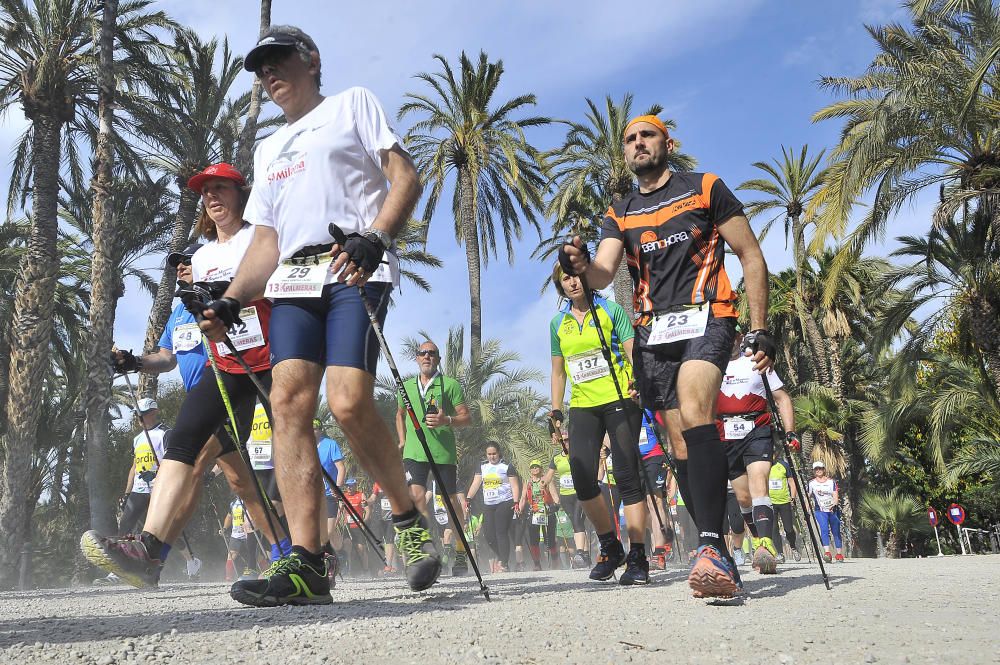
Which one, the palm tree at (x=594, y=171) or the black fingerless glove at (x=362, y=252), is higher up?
the palm tree at (x=594, y=171)

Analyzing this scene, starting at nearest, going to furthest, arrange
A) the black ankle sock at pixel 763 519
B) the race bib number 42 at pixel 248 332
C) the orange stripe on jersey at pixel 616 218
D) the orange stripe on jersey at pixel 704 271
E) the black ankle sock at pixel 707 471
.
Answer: the black ankle sock at pixel 707 471, the orange stripe on jersey at pixel 704 271, the orange stripe on jersey at pixel 616 218, the race bib number 42 at pixel 248 332, the black ankle sock at pixel 763 519

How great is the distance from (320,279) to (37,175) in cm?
1589

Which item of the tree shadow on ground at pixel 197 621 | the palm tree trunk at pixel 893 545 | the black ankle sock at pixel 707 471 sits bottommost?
the palm tree trunk at pixel 893 545

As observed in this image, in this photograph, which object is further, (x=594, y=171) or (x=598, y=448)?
(x=594, y=171)

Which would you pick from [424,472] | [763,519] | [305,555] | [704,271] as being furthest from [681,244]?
[424,472]

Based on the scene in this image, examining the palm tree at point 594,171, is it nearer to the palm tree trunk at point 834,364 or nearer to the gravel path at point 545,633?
the palm tree trunk at point 834,364

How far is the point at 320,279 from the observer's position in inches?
146

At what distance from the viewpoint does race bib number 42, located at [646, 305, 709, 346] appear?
4.20 metres

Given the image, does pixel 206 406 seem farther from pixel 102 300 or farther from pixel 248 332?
pixel 102 300

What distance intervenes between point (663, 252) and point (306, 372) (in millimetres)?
1832

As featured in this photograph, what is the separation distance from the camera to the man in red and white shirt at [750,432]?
25.0ft

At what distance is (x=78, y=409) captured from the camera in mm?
27703

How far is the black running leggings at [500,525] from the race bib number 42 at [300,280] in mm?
10395

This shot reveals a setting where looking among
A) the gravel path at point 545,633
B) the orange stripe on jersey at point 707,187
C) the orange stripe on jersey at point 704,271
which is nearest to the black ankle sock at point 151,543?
the gravel path at point 545,633
